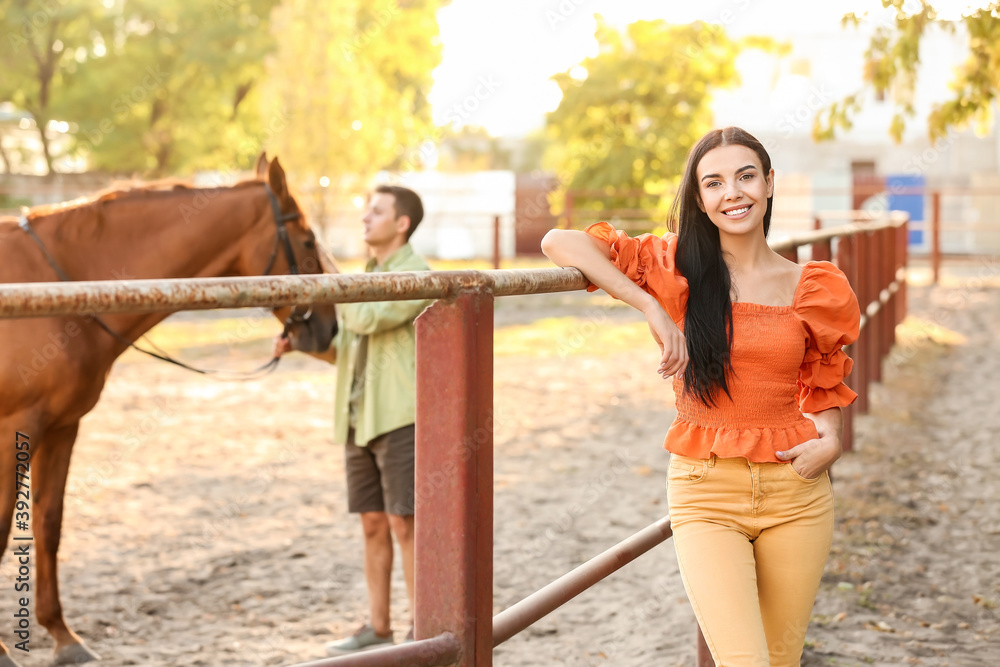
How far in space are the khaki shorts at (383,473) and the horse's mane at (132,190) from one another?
133 cm

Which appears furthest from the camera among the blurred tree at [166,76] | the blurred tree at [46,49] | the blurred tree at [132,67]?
the blurred tree at [166,76]

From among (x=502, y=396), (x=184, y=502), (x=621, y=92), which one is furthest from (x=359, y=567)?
(x=621, y=92)

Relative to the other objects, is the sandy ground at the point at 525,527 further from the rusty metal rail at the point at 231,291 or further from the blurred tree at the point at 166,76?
the blurred tree at the point at 166,76

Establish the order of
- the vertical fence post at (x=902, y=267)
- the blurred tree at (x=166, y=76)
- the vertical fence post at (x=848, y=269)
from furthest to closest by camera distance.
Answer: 1. the blurred tree at (x=166, y=76)
2. the vertical fence post at (x=902, y=267)
3. the vertical fence post at (x=848, y=269)

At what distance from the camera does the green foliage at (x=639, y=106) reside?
19.5 meters

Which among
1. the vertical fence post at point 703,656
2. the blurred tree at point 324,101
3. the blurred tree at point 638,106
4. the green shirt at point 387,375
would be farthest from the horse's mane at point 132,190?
the blurred tree at point 638,106

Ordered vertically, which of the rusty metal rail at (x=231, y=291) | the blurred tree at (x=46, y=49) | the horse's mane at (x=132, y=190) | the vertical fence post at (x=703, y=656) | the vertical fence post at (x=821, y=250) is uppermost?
the blurred tree at (x=46, y=49)

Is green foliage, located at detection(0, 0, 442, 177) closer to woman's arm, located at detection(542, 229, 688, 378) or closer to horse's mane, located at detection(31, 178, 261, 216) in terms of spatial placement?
horse's mane, located at detection(31, 178, 261, 216)

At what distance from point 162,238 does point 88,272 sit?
0.33 metres

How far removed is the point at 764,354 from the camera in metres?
2.01

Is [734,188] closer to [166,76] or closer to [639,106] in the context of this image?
[639,106]

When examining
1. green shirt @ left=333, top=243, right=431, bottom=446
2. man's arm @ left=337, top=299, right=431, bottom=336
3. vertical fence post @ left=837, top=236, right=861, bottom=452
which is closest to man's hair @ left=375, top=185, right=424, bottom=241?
green shirt @ left=333, top=243, right=431, bottom=446

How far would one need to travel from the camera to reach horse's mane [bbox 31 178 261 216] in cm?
394

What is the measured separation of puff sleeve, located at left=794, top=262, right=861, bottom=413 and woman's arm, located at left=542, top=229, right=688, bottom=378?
0.30 meters
